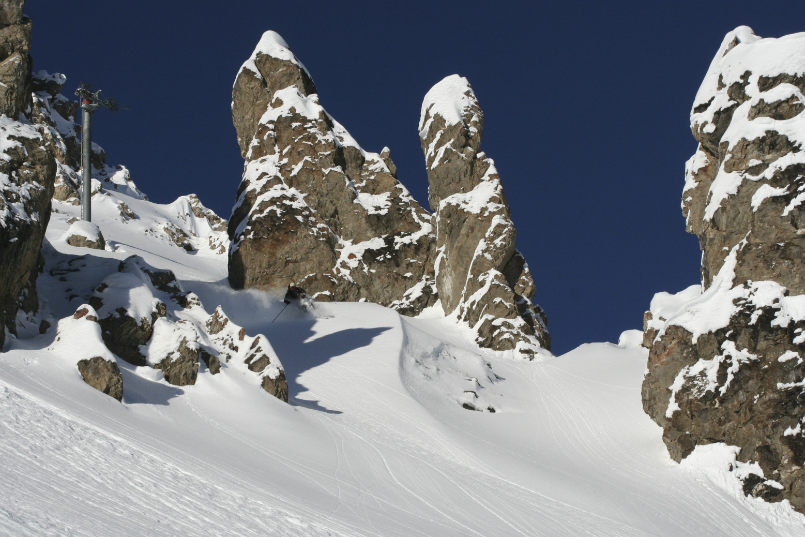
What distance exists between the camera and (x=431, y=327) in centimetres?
5288

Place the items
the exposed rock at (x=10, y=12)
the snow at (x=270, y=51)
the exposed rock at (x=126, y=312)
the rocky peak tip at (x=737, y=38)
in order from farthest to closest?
the snow at (x=270, y=51) → the rocky peak tip at (x=737, y=38) → the exposed rock at (x=10, y=12) → the exposed rock at (x=126, y=312)

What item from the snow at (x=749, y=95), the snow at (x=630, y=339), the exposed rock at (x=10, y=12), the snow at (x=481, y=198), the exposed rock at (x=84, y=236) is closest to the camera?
the exposed rock at (x=10, y=12)

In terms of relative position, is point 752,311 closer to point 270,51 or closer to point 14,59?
point 14,59

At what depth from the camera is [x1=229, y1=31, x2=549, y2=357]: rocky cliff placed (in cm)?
5466

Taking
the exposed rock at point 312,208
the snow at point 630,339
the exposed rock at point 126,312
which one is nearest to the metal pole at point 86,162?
the exposed rock at point 312,208

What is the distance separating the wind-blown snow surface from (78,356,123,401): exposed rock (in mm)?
358

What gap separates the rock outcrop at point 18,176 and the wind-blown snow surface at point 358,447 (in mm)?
1703

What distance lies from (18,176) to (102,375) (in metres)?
8.53

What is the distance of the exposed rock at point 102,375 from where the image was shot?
25.7 meters

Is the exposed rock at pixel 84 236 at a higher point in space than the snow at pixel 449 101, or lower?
lower

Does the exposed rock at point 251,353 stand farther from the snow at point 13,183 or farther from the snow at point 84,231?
the snow at point 84,231

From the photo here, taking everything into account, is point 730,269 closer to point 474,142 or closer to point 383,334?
point 383,334

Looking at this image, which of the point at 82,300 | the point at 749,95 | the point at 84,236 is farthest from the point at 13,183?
the point at 749,95

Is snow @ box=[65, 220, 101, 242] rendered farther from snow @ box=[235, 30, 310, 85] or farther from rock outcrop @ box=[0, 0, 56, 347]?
rock outcrop @ box=[0, 0, 56, 347]
